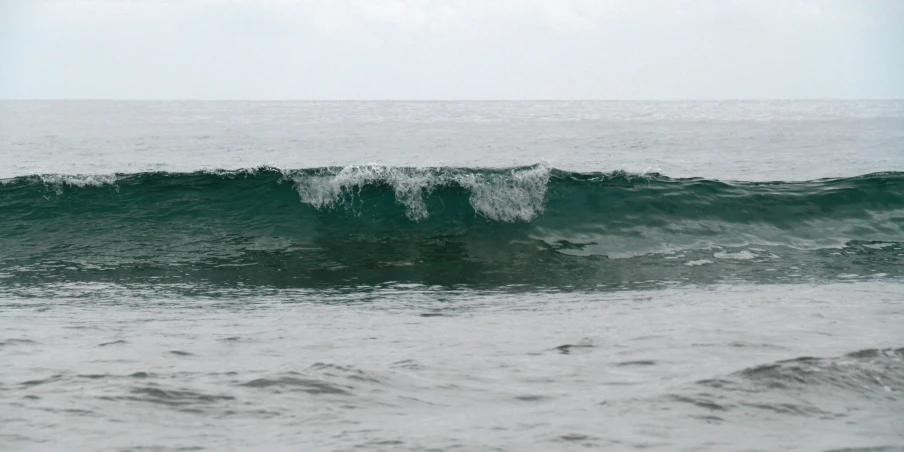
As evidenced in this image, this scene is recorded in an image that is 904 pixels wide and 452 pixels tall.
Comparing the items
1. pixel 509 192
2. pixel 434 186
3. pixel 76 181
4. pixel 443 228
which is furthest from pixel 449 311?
pixel 76 181

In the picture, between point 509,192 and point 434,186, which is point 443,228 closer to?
point 434,186

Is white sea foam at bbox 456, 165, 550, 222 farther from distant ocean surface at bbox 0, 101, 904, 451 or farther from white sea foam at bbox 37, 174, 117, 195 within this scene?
white sea foam at bbox 37, 174, 117, 195

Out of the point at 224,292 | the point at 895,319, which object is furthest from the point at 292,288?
the point at 895,319

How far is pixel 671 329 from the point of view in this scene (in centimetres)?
619

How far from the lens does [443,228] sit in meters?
12.4

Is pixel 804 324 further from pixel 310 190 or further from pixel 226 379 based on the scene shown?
pixel 310 190

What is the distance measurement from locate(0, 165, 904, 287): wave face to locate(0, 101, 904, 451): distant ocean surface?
59 millimetres

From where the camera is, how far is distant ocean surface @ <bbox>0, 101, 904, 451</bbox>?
390cm

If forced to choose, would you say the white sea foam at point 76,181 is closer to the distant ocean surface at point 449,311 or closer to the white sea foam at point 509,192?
the distant ocean surface at point 449,311

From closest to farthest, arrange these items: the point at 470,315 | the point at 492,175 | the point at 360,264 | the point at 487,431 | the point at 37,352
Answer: the point at 487,431 < the point at 37,352 < the point at 470,315 < the point at 360,264 < the point at 492,175

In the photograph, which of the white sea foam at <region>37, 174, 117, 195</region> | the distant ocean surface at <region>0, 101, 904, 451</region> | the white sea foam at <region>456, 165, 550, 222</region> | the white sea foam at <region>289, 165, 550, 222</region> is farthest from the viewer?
the white sea foam at <region>37, 174, 117, 195</region>

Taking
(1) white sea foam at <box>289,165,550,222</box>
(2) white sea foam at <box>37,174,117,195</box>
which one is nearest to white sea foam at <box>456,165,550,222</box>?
(1) white sea foam at <box>289,165,550,222</box>

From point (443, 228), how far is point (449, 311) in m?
5.03

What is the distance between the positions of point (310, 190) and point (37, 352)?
330 inches
